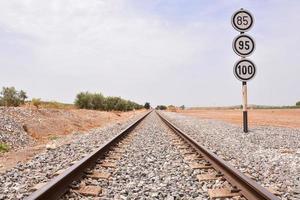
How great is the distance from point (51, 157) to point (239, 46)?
7707 millimetres

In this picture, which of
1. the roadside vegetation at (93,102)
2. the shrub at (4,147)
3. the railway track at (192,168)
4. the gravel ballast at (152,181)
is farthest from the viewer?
the roadside vegetation at (93,102)

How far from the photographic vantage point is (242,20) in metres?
13.3

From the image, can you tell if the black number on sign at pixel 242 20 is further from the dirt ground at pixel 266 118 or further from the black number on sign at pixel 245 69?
the dirt ground at pixel 266 118

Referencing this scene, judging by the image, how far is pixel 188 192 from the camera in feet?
16.2

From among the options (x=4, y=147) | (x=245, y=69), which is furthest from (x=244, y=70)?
(x=4, y=147)

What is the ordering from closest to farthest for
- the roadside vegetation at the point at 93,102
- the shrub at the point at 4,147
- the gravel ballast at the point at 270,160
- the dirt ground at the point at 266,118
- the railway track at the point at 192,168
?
the railway track at the point at 192,168 < the gravel ballast at the point at 270,160 < the shrub at the point at 4,147 < the dirt ground at the point at 266,118 < the roadside vegetation at the point at 93,102

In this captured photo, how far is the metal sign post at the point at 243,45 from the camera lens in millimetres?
13016

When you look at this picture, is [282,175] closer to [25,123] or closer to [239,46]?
[239,46]

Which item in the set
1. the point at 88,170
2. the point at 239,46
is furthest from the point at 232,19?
the point at 88,170

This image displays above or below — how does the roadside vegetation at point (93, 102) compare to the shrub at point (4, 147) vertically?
above

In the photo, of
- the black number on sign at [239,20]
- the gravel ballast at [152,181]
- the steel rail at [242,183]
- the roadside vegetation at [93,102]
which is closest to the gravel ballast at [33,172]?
the gravel ballast at [152,181]

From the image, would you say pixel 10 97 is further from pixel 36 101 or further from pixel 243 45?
pixel 243 45

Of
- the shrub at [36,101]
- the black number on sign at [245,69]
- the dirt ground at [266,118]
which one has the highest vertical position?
the black number on sign at [245,69]

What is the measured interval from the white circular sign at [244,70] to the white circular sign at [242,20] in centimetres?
115
